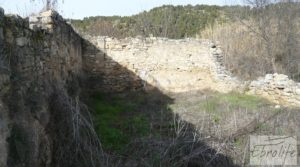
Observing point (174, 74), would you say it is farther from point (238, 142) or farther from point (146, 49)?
point (238, 142)

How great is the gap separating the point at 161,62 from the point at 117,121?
4.58 metres

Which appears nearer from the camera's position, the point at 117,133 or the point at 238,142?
the point at 238,142

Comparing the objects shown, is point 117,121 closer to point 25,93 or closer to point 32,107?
point 32,107

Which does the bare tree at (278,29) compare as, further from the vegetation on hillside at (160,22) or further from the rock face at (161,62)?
the vegetation on hillside at (160,22)

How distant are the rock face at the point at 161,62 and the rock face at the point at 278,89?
4.88 ft

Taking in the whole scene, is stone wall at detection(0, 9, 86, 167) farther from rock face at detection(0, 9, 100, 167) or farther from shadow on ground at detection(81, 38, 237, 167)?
shadow on ground at detection(81, 38, 237, 167)

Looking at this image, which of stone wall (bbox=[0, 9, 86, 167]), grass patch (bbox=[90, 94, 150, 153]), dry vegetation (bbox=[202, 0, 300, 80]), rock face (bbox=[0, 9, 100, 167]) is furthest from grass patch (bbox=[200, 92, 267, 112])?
dry vegetation (bbox=[202, 0, 300, 80])

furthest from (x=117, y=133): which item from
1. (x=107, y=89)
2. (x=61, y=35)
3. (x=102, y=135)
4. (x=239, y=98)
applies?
(x=107, y=89)

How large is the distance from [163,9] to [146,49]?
1104cm

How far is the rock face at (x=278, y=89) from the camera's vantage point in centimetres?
865

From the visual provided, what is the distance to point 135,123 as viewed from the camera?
270 inches

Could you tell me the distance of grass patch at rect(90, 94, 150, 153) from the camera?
5.80 m

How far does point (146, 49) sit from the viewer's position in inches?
453

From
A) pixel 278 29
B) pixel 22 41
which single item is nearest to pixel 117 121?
pixel 22 41
